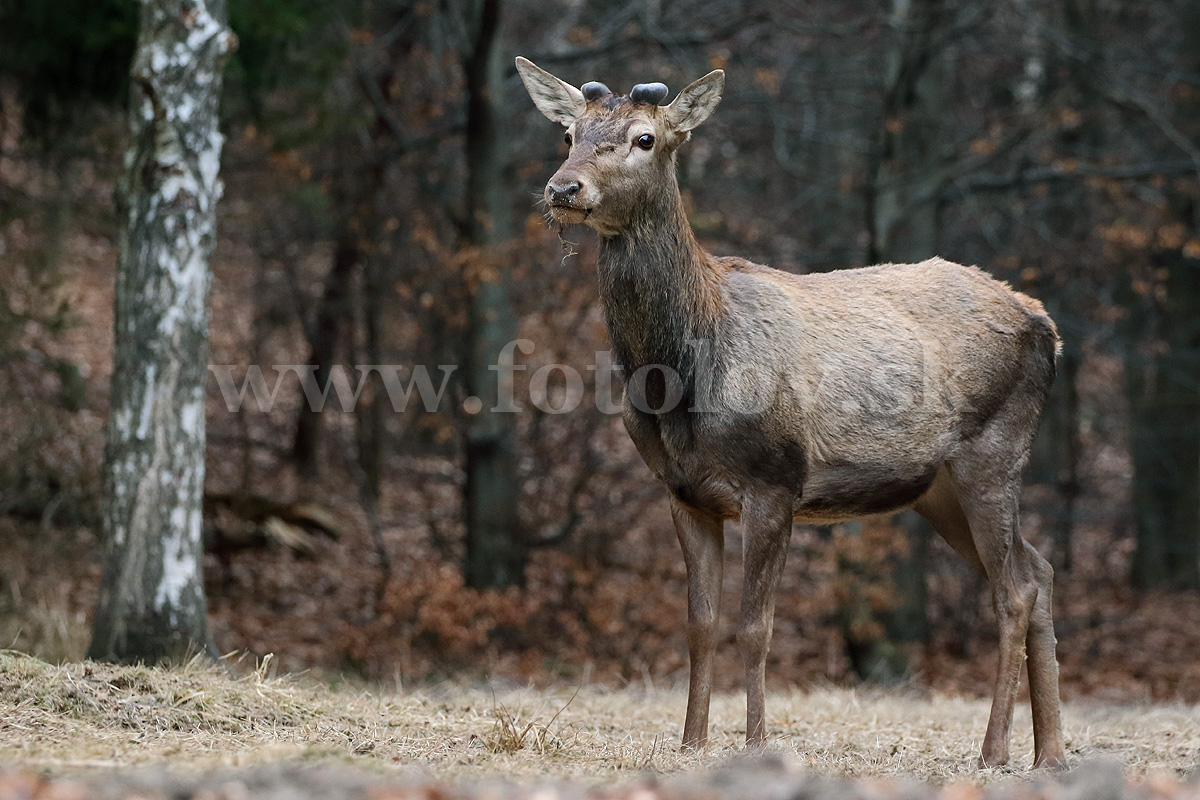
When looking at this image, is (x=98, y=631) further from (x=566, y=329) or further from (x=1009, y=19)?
(x=1009, y=19)

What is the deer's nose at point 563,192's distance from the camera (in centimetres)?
503

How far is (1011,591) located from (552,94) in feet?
10.8

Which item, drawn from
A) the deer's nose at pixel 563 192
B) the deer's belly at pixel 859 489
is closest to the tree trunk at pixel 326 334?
the deer's nose at pixel 563 192

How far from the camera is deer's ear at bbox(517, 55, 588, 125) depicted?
5.85m

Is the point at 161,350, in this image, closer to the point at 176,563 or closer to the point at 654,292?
the point at 176,563

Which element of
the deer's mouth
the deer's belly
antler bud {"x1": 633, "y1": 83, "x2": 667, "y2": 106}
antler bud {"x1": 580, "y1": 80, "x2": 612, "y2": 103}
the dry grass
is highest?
antler bud {"x1": 580, "y1": 80, "x2": 612, "y2": 103}

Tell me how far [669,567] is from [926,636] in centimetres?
333

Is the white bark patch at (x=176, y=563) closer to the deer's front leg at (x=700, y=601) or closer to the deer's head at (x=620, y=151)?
the deer's front leg at (x=700, y=601)

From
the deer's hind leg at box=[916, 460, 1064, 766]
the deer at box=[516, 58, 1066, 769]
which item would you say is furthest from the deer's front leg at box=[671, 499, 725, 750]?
the deer's hind leg at box=[916, 460, 1064, 766]

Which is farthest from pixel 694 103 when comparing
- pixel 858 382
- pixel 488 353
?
pixel 488 353

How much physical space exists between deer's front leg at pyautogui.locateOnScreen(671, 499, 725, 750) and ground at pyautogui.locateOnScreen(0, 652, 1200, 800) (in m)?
0.17

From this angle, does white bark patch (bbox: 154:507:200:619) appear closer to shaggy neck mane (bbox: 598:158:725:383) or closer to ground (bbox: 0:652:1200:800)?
ground (bbox: 0:652:1200:800)

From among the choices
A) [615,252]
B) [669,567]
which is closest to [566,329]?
[669,567]

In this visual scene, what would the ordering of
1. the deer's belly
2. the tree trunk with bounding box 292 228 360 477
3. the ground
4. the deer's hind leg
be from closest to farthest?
the ground, the deer's belly, the deer's hind leg, the tree trunk with bounding box 292 228 360 477
